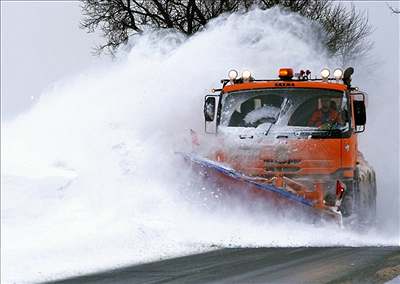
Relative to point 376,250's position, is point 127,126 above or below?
above

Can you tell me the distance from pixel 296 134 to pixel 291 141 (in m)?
0.14

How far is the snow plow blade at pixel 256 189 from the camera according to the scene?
9.23 meters

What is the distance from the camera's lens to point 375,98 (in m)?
16.6

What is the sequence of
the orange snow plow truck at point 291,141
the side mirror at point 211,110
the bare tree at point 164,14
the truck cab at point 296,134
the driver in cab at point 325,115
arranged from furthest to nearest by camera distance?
1. the bare tree at point 164,14
2. the side mirror at point 211,110
3. the driver in cab at point 325,115
4. the truck cab at point 296,134
5. the orange snow plow truck at point 291,141

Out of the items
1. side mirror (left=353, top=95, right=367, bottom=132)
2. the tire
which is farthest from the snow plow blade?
side mirror (left=353, top=95, right=367, bottom=132)

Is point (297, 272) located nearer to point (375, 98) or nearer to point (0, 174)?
point (0, 174)

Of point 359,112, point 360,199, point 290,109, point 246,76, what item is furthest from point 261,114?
point 360,199

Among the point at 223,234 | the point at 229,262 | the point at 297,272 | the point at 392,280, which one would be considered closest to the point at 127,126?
the point at 223,234

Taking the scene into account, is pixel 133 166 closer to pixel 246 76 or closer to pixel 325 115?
pixel 246 76

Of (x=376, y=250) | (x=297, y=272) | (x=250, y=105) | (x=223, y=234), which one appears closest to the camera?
(x=297, y=272)

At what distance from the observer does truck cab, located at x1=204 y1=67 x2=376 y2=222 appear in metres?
10.1

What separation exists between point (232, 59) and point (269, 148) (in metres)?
3.40

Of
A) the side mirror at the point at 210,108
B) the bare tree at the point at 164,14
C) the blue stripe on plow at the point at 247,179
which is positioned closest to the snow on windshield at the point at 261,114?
the side mirror at the point at 210,108

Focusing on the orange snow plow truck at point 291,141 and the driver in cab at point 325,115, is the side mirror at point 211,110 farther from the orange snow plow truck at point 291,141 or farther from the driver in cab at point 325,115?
the driver in cab at point 325,115
